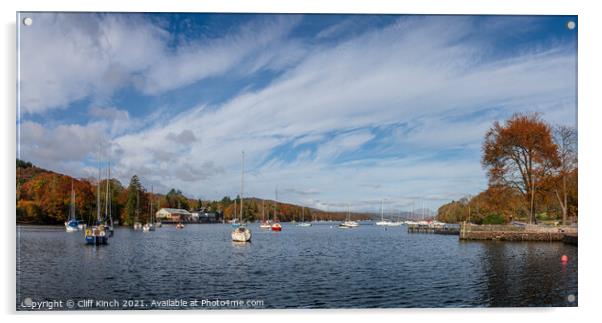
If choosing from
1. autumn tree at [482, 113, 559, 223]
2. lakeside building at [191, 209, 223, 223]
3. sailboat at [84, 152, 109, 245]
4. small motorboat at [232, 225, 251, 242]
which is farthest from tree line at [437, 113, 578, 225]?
lakeside building at [191, 209, 223, 223]

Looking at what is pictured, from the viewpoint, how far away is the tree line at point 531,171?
8.46 meters

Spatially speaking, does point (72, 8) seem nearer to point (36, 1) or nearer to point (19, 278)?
point (36, 1)

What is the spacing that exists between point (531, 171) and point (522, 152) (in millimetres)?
1466

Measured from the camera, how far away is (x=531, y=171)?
1388 centimetres

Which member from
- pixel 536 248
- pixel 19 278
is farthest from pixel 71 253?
pixel 536 248

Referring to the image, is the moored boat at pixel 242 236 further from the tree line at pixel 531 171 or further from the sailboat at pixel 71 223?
the tree line at pixel 531 171

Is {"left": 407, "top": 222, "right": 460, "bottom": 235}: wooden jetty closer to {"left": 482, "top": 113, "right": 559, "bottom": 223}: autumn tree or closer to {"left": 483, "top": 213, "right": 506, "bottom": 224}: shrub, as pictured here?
{"left": 483, "top": 213, "right": 506, "bottom": 224}: shrub

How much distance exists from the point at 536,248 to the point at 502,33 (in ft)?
36.1

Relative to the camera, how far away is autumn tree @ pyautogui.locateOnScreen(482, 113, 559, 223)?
9.66 m

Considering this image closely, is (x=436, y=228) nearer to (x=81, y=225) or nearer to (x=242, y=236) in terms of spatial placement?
(x=242, y=236)

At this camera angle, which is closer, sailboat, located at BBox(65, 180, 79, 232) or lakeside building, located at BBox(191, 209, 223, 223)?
sailboat, located at BBox(65, 180, 79, 232)

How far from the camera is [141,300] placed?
7059mm

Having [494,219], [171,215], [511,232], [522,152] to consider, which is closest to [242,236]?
[511,232]

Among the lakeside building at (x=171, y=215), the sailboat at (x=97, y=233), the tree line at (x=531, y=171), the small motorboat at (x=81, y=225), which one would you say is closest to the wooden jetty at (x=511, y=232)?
the tree line at (x=531, y=171)
